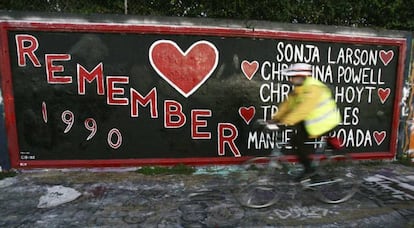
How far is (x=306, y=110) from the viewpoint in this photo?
12.4 ft

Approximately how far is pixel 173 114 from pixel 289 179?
239 centimetres

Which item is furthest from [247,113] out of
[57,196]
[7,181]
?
[7,181]

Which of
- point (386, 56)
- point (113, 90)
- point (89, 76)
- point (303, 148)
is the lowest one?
point (303, 148)

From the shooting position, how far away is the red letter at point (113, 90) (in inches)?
211

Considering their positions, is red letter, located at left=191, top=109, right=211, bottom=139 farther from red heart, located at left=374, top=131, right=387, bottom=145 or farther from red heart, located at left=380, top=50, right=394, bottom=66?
red heart, located at left=380, top=50, right=394, bottom=66

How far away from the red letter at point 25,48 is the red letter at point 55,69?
20cm

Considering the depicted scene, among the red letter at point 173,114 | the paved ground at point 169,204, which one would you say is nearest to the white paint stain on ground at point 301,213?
the paved ground at point 169,204

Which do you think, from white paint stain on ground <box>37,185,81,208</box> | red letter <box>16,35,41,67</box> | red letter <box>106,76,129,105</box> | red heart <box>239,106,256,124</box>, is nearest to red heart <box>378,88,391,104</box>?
red heart <box>239,106,256,124</box>

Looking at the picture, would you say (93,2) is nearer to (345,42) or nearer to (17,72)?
(17,72)

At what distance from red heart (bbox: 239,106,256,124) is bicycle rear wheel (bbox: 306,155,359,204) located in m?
1.88

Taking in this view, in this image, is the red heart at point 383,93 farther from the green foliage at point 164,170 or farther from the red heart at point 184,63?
the green foliage at point 164,170

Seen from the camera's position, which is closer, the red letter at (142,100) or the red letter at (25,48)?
the red letter at (25,48)

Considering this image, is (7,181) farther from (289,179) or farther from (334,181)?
(334,181)

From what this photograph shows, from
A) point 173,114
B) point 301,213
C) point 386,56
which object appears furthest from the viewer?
point 386,56
